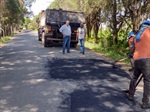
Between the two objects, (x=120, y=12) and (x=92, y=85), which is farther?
(x=120, y=12)

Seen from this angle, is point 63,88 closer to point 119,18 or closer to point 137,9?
point 137,9

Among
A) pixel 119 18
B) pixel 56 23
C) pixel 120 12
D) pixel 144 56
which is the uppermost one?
pixel 120 12

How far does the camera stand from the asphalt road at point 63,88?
5.72 m

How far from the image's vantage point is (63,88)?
7078mm

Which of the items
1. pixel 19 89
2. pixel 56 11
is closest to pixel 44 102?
pixel 19 89

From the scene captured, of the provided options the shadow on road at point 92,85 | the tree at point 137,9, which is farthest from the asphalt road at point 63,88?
the tree at point 137,9

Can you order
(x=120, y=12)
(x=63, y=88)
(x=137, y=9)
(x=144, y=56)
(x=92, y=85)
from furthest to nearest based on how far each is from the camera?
(x=120, y=12) → (x=137, y=9) → (x=92, y=85) → (x=63, y=88) → (x=144, y=56)

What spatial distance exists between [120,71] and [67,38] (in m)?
5.12

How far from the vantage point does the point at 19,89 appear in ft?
23.0

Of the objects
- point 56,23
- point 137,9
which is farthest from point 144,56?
point 137,9

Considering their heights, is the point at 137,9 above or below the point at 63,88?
above

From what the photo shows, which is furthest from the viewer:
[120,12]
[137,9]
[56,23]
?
[120,12]

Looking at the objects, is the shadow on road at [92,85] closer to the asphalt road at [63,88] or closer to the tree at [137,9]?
the asphalt road at [63,88]

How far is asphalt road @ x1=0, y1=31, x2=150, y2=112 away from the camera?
5.72m
